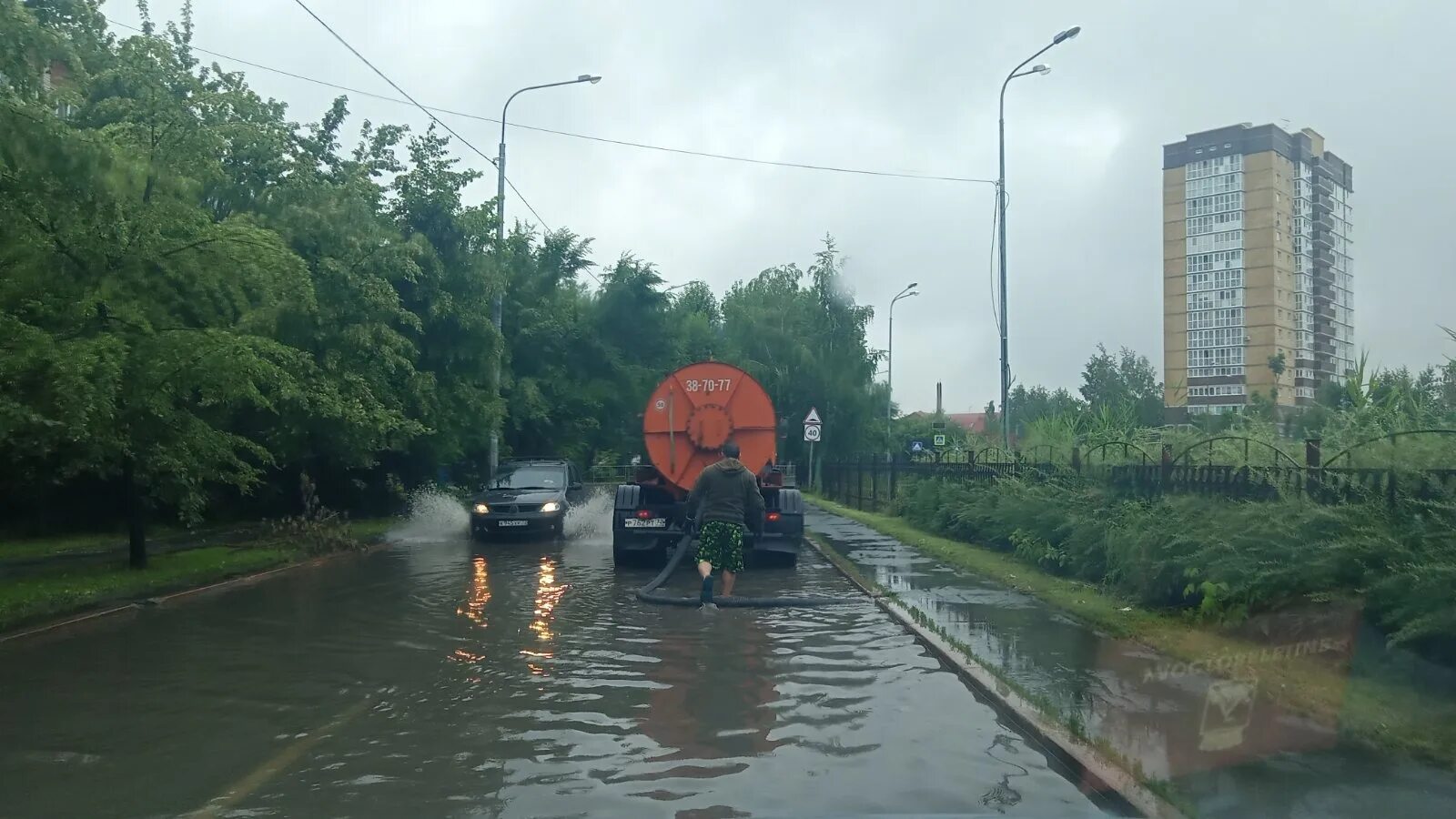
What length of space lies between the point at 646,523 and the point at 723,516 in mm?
4371

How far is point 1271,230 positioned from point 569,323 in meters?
20.0

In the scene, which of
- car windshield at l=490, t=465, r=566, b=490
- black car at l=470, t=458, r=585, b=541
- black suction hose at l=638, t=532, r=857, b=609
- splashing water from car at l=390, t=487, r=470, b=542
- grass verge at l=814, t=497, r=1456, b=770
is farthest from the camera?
splashing water from car at l=390, t=487, r=470, b=542

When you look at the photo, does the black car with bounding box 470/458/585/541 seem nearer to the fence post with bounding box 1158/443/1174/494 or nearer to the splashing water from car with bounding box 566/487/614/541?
the splashing water from car with bounding box 566/487/614/541

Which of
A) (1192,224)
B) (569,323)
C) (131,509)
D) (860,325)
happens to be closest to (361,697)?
(131,509)

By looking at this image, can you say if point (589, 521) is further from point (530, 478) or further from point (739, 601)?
point (739, 601)

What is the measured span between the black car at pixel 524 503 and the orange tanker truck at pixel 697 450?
18.2 ft

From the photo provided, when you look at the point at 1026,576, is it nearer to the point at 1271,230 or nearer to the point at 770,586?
the point at 770,586

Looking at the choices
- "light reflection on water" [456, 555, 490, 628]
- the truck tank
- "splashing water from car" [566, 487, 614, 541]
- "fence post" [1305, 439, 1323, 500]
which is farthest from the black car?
"fence post" [1305, 439, 1323, 500]

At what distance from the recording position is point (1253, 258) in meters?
26.7

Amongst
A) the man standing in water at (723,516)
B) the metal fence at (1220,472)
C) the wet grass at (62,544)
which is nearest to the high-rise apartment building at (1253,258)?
the metal fence at (1220,472)

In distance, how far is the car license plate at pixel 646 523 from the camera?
16797mm

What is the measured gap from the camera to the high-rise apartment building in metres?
25.7

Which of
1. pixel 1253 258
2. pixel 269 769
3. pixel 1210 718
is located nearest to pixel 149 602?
pixel 269 769

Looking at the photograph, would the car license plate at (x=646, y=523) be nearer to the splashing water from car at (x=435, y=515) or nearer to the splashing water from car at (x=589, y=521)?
the splashing water from car at (x=589, y=521)
